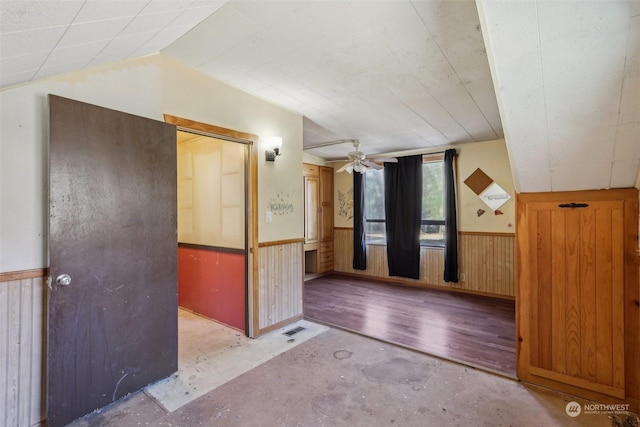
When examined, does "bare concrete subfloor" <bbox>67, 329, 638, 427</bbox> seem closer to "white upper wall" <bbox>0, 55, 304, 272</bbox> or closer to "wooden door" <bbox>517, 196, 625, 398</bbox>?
"wooden door" <bbox>517, 196, 625, 398</bbox>

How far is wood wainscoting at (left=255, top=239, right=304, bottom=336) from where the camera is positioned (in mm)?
3250

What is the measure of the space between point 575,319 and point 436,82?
2.12 metres

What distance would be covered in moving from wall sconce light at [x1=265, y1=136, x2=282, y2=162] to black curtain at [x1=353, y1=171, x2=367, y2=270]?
3.03 m

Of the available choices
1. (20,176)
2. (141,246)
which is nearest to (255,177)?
(141,246)

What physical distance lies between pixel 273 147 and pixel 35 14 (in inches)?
94.1

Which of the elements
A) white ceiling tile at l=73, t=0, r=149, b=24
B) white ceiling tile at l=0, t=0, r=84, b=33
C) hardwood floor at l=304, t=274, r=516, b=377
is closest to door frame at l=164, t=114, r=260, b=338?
hardwood floor at l=304, t=274, r=516, b=377

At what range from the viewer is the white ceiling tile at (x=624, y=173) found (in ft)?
5.94

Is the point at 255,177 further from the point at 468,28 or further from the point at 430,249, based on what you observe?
the point at 430,249

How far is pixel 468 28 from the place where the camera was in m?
1.93

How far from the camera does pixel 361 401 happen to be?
2.11 metres

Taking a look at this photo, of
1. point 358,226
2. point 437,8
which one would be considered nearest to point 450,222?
point 358,226

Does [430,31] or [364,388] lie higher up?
[430,31]

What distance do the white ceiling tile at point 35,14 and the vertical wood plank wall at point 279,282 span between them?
2447mm

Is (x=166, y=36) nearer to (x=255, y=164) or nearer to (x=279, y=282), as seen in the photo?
(x=255, y=164)
